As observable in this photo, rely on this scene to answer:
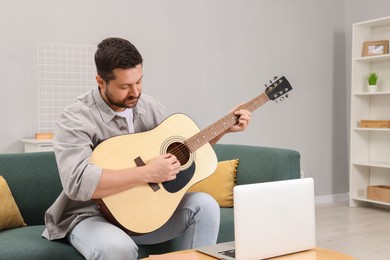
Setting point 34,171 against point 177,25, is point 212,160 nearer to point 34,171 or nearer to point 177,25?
point 34,171

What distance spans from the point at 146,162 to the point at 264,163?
870 mm

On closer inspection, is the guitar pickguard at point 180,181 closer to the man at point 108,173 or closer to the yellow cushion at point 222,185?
the man at point 108,173

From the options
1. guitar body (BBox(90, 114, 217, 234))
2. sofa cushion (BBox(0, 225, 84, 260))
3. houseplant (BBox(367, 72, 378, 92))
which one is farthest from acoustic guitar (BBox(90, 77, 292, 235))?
houseplant (BBox(367, 72, 378, 92))

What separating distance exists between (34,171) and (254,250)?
4.54ft

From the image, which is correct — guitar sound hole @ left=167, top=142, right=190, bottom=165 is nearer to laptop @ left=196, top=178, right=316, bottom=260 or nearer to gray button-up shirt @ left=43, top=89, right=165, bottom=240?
gray button-up shirt @ left=43, top=89, right=165, bottom=240

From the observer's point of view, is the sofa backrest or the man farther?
the sofa backrest

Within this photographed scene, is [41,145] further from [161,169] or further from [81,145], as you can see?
[161,169]

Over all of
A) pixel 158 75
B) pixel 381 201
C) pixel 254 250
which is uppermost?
pixel 158 75

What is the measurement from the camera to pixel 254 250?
146 cm

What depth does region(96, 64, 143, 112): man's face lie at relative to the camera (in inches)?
74.0

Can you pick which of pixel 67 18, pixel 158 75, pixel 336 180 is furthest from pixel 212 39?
pixel 336 180

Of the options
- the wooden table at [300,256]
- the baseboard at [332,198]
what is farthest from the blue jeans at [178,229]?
the baseboard at [332,198]

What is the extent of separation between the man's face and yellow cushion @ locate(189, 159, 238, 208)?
91 centimetres

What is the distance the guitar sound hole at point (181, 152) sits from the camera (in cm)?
204
